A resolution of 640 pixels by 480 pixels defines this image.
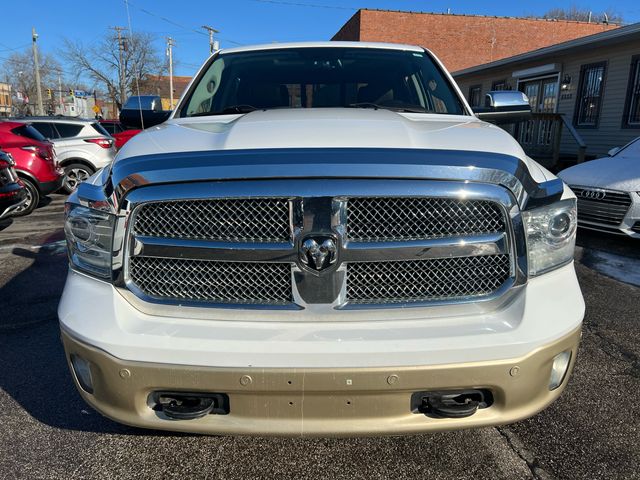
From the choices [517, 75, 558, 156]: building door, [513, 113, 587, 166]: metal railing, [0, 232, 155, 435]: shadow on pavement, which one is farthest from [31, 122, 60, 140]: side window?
[517, 75, 558, 156]: building door

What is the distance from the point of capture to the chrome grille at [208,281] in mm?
1815

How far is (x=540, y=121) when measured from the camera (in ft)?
47.0

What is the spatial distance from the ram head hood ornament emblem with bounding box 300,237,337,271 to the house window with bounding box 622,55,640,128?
13725mm

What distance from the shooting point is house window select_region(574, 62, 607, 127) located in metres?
14.0

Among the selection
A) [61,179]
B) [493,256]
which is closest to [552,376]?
[493,256]

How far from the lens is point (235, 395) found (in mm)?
1710

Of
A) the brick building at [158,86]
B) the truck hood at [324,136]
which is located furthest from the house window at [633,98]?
the brick building at [158,86]

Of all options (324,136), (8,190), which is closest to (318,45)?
(324,136)

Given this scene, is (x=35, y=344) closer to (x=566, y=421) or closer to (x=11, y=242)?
(x=566, y=421)

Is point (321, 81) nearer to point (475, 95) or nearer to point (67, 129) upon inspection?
point (67, 129)

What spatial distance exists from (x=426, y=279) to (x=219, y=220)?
785 millimetres

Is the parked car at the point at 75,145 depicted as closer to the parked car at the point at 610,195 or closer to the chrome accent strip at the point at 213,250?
the parked car at the point at 610,195

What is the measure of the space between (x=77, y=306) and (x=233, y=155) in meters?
0.81

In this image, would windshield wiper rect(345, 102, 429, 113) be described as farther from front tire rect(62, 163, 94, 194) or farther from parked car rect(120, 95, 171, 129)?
front tire rect(62, 163, 94, 194)
